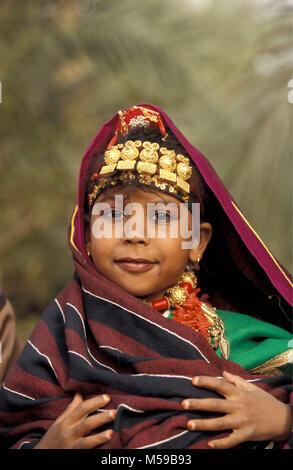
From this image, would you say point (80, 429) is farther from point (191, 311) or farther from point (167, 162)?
point (167, 162)

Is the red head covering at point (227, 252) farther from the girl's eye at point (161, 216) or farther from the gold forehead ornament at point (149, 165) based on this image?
the girl's eye at point (161, 216)

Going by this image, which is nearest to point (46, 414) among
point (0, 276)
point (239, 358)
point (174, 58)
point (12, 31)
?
point (239, 358)

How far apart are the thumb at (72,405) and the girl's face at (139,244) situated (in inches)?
14.8

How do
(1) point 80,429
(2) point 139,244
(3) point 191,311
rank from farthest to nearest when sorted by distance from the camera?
1. (3) point 191,311
2. (2) point 139,244
3. (1) point 80,429

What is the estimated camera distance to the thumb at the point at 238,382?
150cm

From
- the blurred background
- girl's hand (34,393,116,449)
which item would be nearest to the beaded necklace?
girl's hand (34,393,116,449)

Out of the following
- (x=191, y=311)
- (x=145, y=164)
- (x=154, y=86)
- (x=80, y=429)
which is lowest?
(x=80, y=429)

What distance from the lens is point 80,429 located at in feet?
4.61

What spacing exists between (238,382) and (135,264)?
0.48m

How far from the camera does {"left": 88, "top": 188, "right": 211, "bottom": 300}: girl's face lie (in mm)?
1652

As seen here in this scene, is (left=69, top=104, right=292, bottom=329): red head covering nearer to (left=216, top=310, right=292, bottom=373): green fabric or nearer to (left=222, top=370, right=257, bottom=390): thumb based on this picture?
(left=216, top=310, right=292, bottom=373): green fabric

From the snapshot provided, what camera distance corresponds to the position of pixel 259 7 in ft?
8.77

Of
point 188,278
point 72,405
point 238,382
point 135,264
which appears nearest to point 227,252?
point 188,278
